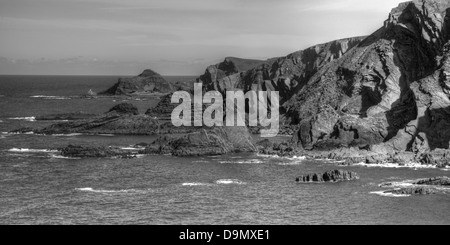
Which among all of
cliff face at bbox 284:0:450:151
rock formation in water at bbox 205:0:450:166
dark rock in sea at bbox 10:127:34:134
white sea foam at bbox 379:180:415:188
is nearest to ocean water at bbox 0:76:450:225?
white sea foam at bbox 379:180:415:188

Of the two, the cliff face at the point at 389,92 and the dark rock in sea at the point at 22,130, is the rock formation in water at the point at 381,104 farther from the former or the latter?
the dark rock in sea at the point at 22,130

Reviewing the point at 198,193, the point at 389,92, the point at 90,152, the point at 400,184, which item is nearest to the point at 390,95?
the point at 389,92

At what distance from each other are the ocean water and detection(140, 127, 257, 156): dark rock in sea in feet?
11.3

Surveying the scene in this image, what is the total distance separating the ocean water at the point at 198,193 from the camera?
71250 millimetres

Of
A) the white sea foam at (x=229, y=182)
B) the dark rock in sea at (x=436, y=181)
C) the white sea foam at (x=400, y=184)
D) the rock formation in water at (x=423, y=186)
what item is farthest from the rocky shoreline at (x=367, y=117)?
the white sea foam at (x=229, y=182)

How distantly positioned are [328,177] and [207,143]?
3343 centimetres

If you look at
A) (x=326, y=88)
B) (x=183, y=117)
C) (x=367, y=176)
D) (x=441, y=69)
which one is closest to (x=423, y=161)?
(x=367, y=176)

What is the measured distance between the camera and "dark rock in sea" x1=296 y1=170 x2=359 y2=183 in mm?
91625

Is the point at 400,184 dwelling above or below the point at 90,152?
below

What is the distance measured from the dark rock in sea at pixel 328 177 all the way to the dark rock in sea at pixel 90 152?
3498cm

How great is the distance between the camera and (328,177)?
91.7 m

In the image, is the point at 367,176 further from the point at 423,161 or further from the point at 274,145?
the point at 274,145

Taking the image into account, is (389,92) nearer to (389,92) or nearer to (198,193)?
(389,92)

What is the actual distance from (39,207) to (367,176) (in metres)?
43.5
